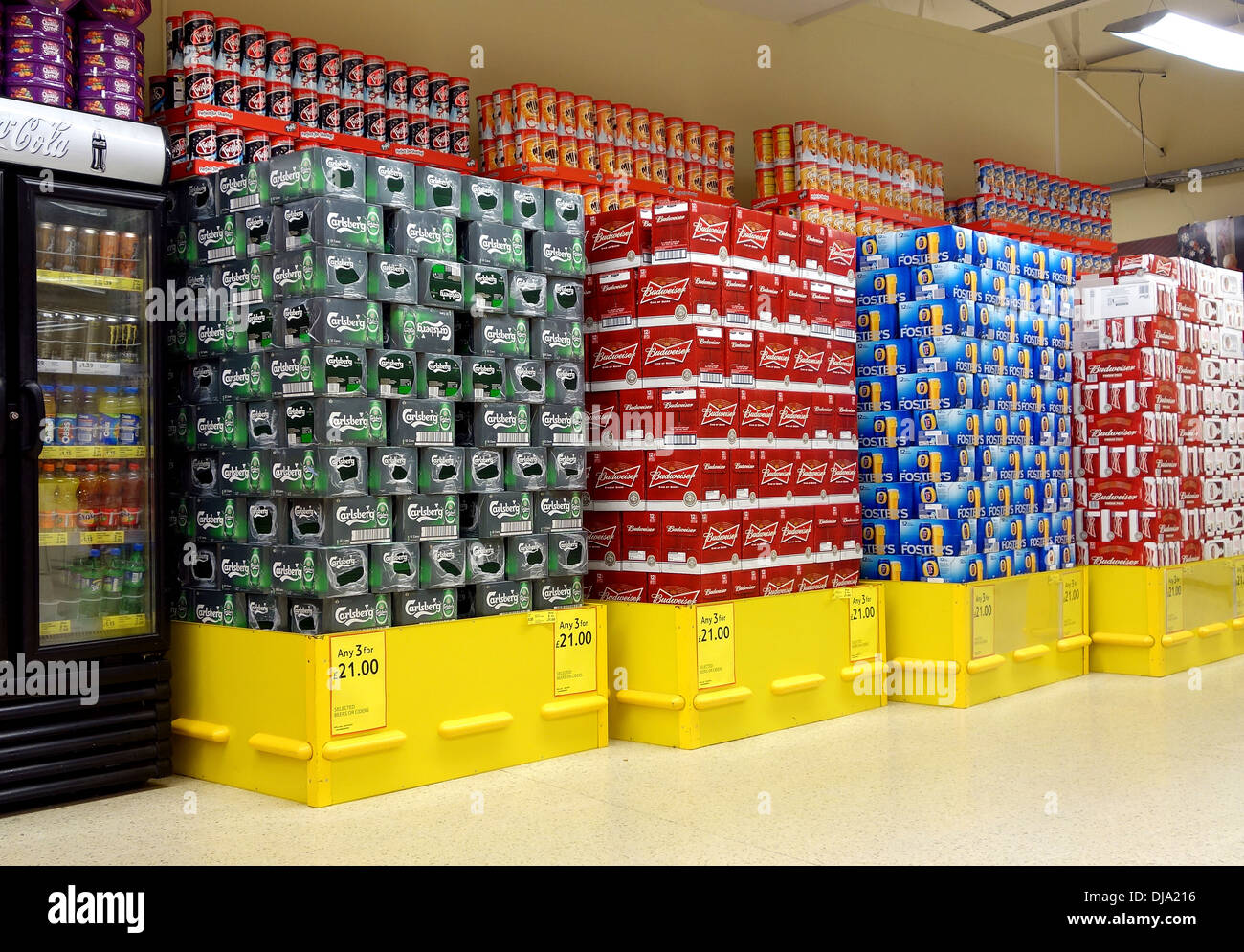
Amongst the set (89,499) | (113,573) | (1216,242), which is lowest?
(113,573)

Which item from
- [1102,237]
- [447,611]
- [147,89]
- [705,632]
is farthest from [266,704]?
[1102,237]

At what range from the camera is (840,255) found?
5.97 metres

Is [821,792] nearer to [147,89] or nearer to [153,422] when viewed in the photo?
[153,422]

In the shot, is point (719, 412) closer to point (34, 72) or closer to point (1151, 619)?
point (34, 72)

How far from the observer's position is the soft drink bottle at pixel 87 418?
4.52 m

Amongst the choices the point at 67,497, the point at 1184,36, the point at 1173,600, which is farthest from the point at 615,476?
the point at 1184,36

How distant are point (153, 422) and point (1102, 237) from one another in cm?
807

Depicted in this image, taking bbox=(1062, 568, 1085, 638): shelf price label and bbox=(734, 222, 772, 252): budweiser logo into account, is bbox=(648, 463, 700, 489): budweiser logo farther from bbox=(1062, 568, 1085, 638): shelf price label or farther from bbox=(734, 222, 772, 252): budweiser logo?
bbox=(1062, 568, 1085, 638): shelf price label

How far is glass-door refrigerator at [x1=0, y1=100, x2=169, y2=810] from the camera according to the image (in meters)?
4.25

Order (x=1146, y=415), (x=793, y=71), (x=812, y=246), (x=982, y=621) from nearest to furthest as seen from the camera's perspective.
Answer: (x=812, y=246) < (x=982, y=621) < (x=1146, y=415) < (x=793, y=71)

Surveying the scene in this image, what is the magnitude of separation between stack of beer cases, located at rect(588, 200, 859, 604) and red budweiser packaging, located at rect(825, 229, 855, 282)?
0.06m

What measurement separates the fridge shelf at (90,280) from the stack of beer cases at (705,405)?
1.96 m

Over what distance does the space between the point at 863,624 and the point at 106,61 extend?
13.6 feet

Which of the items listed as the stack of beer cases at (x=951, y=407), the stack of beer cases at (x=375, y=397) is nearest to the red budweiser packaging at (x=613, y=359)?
the stack of beer cases at (x=375, y=397)
